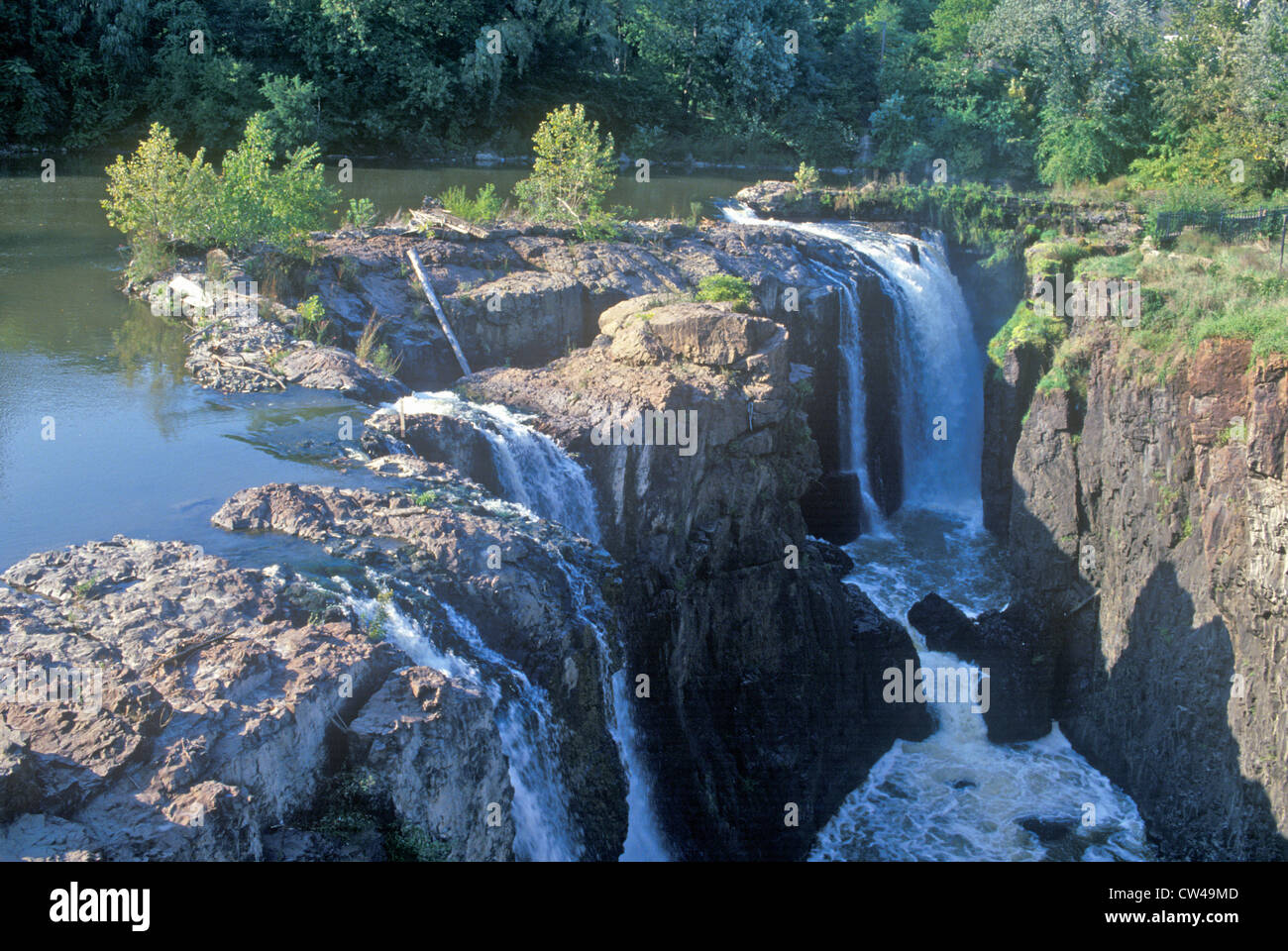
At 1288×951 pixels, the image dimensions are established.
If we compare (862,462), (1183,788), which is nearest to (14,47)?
(862,462)

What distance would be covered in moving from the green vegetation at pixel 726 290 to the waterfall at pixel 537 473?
5919mm

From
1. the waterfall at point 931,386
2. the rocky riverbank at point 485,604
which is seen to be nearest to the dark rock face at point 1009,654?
the rocky riverbank at point 485,604

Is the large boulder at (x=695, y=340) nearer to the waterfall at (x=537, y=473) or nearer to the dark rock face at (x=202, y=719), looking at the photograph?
the waterfall at (x=537, y=473)

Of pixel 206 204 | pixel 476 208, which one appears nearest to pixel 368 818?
pixel 206 204

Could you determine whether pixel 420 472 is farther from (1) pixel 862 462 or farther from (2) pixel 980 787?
(1) pixel 862 462

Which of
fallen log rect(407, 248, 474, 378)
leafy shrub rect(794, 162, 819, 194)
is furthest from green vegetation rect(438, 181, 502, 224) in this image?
leafy shrub rect(794, 162, 819, 194)

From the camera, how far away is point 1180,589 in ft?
56.0

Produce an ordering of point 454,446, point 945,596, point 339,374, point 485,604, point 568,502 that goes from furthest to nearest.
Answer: point 945,596
point 339,374
point 568,502
point 454,446
point 485,604

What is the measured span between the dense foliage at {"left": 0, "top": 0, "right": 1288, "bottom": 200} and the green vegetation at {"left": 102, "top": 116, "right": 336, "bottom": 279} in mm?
16527

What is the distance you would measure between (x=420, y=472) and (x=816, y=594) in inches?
305

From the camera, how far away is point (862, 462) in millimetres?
23891

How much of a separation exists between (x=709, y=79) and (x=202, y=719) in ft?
135

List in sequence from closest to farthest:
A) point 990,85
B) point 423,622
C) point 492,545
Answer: point 423,622 < point 492,545 < point 990,85

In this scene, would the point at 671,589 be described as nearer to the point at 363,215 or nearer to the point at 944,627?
the point at 944,627
